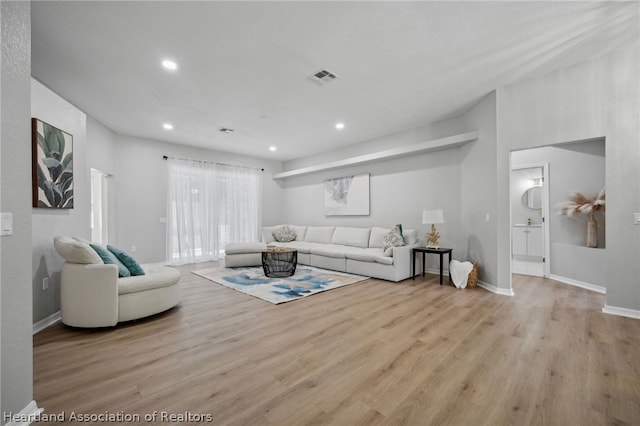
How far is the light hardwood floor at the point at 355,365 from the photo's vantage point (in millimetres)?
1593

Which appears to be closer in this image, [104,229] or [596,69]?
[596,69]

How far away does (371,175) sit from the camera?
6.26 meters

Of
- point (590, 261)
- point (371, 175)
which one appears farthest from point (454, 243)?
point (371, 175)

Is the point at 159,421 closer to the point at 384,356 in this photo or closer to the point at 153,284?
the point at 384,356

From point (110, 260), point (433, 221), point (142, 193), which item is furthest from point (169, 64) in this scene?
point (433, 221)

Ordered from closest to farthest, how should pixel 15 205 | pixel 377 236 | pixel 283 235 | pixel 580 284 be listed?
1. pixel 15 205
2. pixel 580 284
3. pixel 377 236
4. pixel 283 235

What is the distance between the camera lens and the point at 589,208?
423cm

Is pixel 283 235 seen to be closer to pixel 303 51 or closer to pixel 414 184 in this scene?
pixel 414 184

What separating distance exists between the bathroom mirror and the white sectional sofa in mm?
3333

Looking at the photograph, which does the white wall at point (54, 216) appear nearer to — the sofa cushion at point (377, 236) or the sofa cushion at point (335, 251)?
the sofa cushion at point (335, 251)

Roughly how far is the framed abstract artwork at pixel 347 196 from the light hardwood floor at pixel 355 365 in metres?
3.31

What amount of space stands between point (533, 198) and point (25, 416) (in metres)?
8.31

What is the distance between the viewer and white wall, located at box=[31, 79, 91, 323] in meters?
2.73

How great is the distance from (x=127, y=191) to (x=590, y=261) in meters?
8.49
